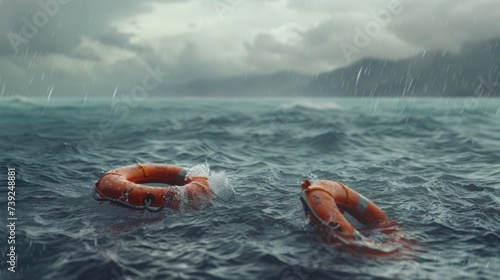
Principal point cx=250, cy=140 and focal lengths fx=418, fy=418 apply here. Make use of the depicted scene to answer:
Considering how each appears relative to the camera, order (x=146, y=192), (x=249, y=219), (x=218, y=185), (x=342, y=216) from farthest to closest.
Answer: (x=218, y=185)
(x=146, y=192)
(x=249, y=219)
(x=342, y=216)

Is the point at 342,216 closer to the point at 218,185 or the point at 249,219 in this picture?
the point at 249,219

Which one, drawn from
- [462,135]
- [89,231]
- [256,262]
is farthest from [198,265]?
[462,135]

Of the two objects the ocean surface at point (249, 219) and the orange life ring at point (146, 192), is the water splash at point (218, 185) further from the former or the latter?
the orange life ring at point (146, 192)

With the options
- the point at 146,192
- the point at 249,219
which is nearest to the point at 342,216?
the point at 249,219

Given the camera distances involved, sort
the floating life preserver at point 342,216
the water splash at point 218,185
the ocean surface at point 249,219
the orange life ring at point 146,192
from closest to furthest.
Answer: the ocean surface at point 249,219 → the floating life preserver at point 342,216 → the orange life ring at point 146,192 → the water splash at point 218,185

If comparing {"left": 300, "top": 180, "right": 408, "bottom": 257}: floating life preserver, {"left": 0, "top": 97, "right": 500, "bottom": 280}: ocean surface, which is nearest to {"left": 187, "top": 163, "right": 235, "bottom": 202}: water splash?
{"left": 0, "top": 97, "right": 500, "bottom": 280}: ocean surface

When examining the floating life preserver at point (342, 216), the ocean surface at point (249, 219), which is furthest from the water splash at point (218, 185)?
the floating life preserver at point (342, 216)

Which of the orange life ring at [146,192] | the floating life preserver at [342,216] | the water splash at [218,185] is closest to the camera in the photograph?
the floating life preserver at [342,216]

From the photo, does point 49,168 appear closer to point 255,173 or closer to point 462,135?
point 255,173
